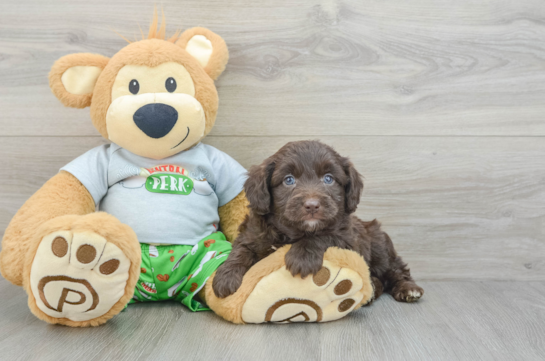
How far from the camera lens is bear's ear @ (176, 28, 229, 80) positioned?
2.00 meters

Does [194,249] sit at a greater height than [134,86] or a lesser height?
lesser

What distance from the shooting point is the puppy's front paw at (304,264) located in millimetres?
1485

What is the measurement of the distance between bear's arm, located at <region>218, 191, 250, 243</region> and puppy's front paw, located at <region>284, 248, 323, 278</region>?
0.56 metres

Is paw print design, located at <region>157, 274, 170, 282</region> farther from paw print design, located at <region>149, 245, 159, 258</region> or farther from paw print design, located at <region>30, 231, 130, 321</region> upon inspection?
paw print design, located at <region>30, 231, 130, 321</region>

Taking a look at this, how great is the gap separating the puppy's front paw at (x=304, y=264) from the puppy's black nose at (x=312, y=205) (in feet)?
0.52

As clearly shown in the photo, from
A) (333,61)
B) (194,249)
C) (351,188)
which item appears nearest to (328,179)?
(351,188)

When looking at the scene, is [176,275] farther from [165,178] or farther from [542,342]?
[542,342]

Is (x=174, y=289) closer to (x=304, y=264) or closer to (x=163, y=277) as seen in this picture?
(x=163, y=277)

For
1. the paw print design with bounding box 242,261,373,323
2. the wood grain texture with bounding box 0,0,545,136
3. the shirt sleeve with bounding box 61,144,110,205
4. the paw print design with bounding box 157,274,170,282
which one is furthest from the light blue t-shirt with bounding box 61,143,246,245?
the paw print design with bounding box 242,261,373,323

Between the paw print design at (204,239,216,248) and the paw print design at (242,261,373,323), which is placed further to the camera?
the paw print design at (204,239,216,248)

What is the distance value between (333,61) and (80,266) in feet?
4.95

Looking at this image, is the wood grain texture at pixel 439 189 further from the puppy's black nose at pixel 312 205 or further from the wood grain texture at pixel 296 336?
the puppy's black nose at pixel 312 205

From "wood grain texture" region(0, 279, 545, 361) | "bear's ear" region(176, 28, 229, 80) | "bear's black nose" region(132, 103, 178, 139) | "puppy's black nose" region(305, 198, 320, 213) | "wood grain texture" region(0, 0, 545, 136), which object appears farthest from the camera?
"wood grain texture" region(0, 0, 545, 136)

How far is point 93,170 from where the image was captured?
6.17ft
